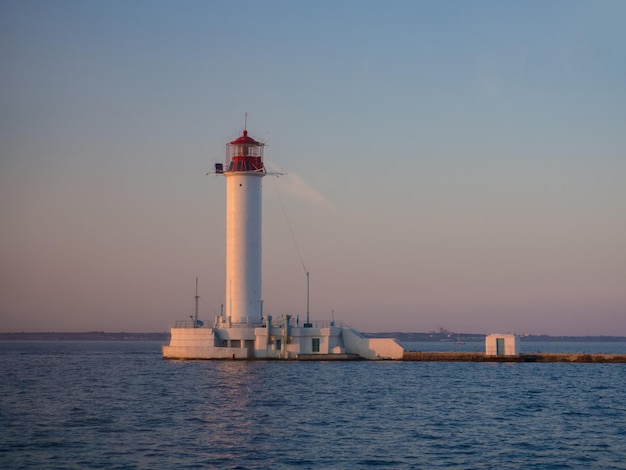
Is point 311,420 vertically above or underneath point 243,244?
underneath

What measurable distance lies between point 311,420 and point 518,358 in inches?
1712

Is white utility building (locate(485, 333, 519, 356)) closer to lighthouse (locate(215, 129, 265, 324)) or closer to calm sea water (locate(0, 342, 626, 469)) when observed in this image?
calm sea water (locate(0, 342, 626, 469))

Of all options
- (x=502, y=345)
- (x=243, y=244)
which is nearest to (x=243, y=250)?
(x=243, y=244)

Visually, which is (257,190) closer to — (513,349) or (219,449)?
(513,349)

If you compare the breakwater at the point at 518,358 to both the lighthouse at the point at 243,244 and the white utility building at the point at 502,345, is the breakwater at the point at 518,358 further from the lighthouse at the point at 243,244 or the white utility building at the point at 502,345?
the lighthouse at the point at 243,244

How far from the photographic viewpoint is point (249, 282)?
3103 inches

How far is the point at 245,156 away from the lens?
266 ft

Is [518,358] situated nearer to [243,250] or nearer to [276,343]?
[276,343]

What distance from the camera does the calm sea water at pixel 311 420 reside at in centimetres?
3172

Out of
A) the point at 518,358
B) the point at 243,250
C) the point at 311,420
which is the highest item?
the point at 243,250

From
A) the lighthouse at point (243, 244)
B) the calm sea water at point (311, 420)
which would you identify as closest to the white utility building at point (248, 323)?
the lighthouse at point (243, 244)

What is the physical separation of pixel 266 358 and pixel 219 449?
45789 mm

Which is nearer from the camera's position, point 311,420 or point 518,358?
point 311,420

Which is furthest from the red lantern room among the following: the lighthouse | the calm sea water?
the calm sea water
